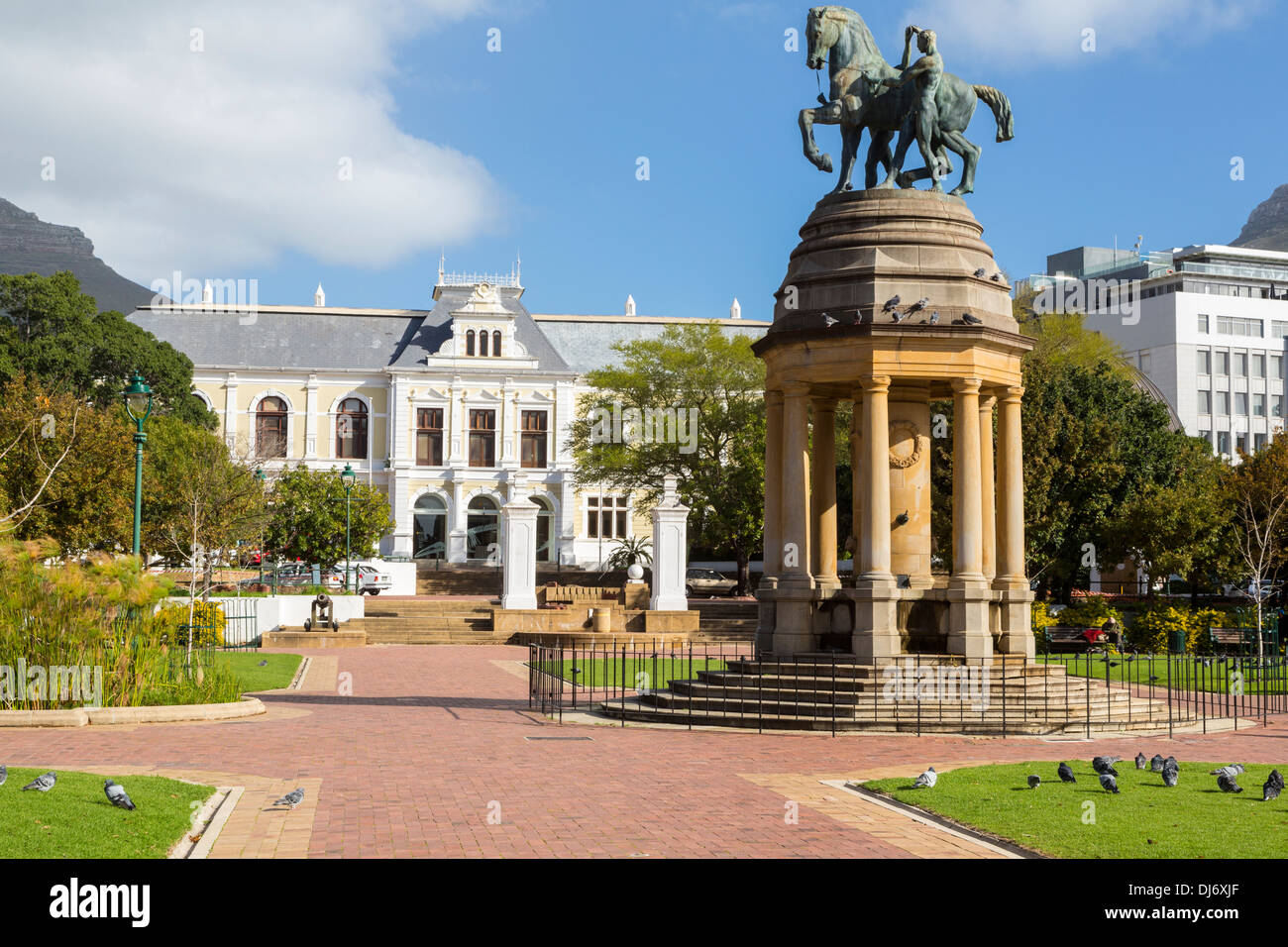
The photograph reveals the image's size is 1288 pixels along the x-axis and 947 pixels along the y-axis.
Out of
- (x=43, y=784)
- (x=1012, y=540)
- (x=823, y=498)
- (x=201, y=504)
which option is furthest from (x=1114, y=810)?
(x=201, y=504)

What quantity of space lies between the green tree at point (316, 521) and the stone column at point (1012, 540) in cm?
3972

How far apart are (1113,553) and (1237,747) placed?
26.3 m

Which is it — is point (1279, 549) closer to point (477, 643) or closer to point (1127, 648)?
point (1127, 648)

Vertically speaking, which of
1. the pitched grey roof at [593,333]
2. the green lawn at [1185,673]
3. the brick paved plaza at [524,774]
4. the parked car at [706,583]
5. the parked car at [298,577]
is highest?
the pitched grey roof at [593,333]

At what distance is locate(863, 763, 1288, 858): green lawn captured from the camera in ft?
32.1

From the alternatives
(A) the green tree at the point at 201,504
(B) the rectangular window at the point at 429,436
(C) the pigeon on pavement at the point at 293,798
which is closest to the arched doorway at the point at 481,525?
(B) the rectangular window at the point at 429,436

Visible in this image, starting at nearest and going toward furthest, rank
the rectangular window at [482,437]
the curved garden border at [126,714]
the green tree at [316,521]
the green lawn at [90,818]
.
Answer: the green lawn at [90,818] < the curved garden border at [126,714] < the green tree at [316,521] < the rectangular window at [482,437]

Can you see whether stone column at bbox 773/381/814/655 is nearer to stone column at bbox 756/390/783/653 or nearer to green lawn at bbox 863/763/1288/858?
stone column at bbox 756/390/783/653

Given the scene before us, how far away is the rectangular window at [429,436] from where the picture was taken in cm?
8531

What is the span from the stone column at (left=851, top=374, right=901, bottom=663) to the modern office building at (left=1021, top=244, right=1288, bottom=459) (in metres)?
71.8

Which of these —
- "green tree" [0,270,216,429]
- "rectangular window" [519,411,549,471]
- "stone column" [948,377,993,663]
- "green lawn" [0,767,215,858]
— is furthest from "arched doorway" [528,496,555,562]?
"green lawn" [0,767,215,858]

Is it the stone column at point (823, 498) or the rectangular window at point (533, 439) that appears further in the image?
the rectangular window at point (533, 439)

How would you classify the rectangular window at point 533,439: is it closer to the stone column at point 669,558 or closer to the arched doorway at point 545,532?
the arched doorway at point 545,532

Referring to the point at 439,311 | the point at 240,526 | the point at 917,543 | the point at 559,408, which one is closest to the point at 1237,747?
the point at 917,543
